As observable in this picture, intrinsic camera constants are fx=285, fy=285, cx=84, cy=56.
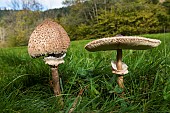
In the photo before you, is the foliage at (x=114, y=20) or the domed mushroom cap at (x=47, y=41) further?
the foliage at (x=114, y=20)

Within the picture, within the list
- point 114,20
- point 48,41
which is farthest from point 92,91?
point 114,20

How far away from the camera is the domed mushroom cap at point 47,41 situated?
2.09 metres

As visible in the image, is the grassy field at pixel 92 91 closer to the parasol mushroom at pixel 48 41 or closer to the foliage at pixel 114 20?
the parasol mushroom at pixel 48 41

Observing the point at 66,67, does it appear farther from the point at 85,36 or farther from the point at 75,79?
the point at 85,36

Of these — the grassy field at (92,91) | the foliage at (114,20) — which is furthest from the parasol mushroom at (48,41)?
the foliage at (114,20)

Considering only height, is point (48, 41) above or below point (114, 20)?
above

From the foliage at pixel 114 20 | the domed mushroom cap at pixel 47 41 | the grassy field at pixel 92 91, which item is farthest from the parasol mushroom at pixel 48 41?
the foliage at pixel 114 20

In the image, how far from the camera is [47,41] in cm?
208

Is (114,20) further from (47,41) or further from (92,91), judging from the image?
(47,41)

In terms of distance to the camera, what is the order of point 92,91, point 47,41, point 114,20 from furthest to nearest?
1. point 114,20
2. point 92,91
3. point 47,41

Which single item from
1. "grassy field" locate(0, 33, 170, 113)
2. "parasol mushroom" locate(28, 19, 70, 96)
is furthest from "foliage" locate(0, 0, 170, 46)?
"parasol mushroom" locate(28, 19, 70, 96)

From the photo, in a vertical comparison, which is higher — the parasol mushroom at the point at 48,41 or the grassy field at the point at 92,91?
the parasol mushroom at the point at 48,41

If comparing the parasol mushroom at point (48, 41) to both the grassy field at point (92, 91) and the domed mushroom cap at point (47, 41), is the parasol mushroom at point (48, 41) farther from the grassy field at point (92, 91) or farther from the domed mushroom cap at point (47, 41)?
the grassy field at point (92, 91)

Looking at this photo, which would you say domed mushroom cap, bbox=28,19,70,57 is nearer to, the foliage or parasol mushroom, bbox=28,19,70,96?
parasol mushroom, bbox=28,19,70,96
